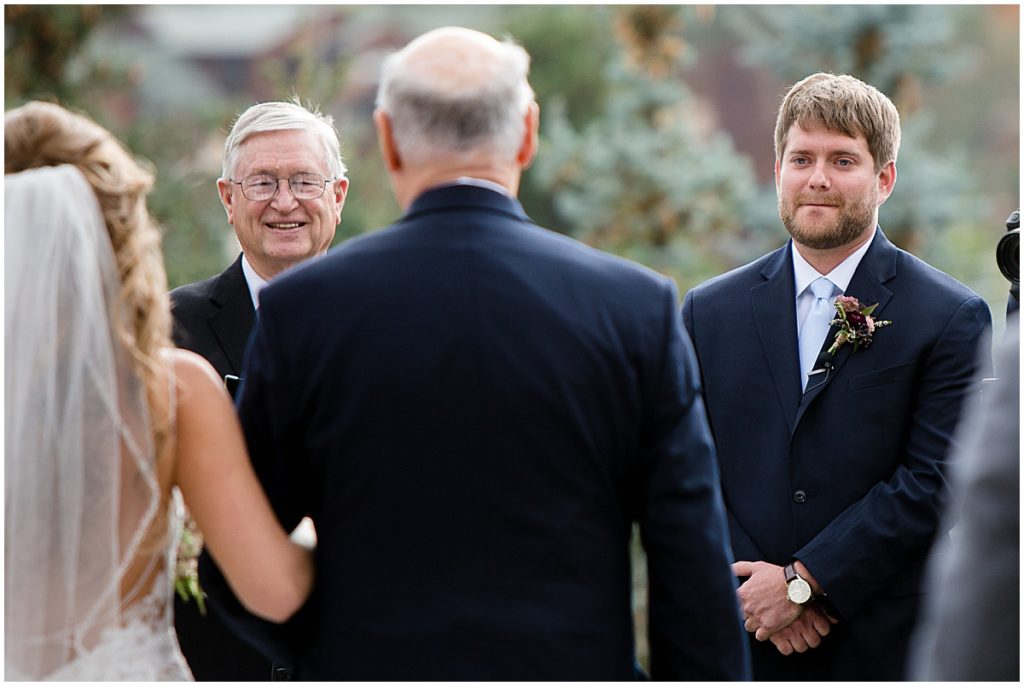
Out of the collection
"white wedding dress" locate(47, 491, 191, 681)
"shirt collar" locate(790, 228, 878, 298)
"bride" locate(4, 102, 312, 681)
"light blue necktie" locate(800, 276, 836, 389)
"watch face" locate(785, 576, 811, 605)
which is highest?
"shirt collar" locate(790, 228, 878, 298)

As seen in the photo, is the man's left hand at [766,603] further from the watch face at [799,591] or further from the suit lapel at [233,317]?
the suit lapel at [233,317]

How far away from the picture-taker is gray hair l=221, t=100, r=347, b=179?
4.53 meters

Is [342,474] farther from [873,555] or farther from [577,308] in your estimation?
[873,555]

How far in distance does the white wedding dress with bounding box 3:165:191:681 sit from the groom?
0.28 meters

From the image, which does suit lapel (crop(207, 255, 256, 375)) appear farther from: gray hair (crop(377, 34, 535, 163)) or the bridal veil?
gray hair (crop(377, 34, 535, 163))

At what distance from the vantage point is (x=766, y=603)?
3.97 metres

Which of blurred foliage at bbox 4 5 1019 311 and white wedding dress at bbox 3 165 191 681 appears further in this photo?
blurred foliage at bbox 4 5 1019 311

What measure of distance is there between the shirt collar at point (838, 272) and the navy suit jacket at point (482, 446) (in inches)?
61.3

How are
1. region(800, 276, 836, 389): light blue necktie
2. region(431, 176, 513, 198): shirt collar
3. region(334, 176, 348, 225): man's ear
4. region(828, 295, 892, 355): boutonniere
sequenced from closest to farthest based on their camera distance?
region(431, 176, 513, 198): shirt collar < region(828, 295, 892, 355): boutonniere < region(800, 276, 836, 389): light blue necktie < region(334, 176, 348, 225): man's ear

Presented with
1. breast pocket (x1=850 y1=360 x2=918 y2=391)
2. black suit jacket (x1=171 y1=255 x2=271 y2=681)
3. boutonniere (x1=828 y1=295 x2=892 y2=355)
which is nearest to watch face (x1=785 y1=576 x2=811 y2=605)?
breast pocket (x1=850 y1=360 x2=918 y2=391)

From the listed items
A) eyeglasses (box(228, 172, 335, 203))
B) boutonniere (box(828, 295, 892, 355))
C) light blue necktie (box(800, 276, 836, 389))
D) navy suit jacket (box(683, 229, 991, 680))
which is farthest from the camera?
eyeglasses (box(228, 172, 335, 203))

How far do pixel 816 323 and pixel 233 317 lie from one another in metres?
1.92

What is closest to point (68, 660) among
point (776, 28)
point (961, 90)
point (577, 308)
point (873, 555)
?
point (577, 308)

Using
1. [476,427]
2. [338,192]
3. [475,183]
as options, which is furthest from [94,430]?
[338,192]
